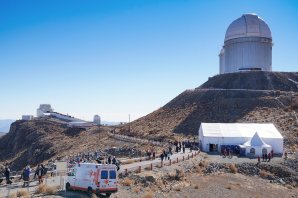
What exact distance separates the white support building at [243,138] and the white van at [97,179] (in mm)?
24253

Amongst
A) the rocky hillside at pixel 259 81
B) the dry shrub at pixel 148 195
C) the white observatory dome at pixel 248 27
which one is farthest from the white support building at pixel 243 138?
the white observatory dome at pixel 248 27

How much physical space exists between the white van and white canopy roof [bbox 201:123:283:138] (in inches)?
1006

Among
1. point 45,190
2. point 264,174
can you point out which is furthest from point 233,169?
point 45,190

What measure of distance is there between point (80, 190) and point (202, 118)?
1905 inches

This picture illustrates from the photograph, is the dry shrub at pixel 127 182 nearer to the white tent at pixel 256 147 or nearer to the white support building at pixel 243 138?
the white support building at pixel 243 138

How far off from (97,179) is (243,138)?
27360mm

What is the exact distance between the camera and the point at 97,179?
21.9 metres

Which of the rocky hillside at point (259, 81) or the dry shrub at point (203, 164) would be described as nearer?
the dry shrub at point (203, 164)

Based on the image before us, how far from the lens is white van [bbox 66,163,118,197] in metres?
21.9

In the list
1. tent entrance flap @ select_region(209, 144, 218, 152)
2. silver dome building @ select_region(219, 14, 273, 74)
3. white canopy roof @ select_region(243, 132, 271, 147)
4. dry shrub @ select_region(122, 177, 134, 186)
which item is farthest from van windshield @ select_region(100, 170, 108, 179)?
silver dome building @ select_region(219, 14, 273, 74)

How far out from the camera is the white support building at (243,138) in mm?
43094

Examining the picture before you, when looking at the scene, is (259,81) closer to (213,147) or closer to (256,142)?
(213,147)

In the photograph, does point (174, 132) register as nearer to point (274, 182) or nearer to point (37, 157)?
point (37, 157)

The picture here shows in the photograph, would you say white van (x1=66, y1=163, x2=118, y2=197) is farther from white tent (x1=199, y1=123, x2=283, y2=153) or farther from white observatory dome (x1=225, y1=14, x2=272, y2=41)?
white observatory dome (x1=225, y1=14, x2=272, y2=41)
